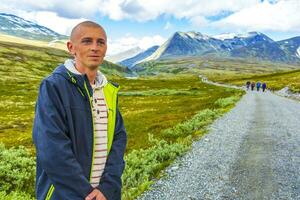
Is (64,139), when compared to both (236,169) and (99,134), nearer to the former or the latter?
(99,134)

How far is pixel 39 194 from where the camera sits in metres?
4.41

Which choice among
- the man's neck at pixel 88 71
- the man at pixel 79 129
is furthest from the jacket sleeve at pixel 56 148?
the man's neck at pixel 88 71

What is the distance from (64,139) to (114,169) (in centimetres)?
89

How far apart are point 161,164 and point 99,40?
944 centimetres

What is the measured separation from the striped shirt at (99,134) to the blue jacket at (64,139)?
0.09 metres

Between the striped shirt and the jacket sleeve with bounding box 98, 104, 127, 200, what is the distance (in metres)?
0.09

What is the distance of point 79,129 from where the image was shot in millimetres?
4270

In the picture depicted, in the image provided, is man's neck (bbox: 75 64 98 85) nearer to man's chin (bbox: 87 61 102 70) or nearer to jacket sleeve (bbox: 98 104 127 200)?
man's chin (bbox: 87 61 102 70)

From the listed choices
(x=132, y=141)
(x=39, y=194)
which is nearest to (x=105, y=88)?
(x=39, y=194)

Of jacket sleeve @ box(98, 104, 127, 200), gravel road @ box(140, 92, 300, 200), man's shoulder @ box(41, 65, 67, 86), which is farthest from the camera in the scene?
gravel road @ box(140, 92, 300, 200)

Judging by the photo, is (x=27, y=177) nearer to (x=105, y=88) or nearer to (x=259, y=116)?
(x=105, y=88)

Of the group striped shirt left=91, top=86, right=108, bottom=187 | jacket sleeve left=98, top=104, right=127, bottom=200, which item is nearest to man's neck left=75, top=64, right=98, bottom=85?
striped shirt left=91, top=86, right=108, bottom=187

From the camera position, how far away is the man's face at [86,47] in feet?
14.7

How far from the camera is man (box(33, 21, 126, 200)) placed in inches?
158
